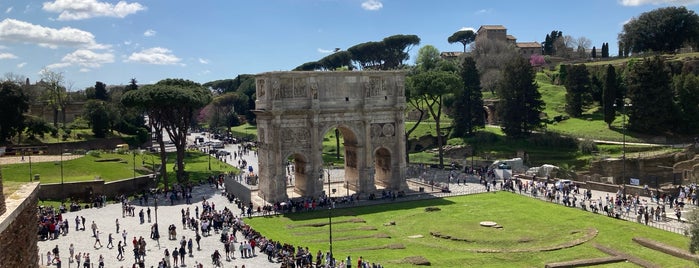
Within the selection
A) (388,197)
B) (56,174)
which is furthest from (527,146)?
A: (56,174)

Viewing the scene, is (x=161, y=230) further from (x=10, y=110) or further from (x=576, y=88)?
(x=576, y=88)

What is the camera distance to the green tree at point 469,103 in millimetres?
76625

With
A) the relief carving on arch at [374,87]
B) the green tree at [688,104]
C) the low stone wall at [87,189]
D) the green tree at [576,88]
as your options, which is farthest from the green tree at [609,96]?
the low stone wall at [87,189]

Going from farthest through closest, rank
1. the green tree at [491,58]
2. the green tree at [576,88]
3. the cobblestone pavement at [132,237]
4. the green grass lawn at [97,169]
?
1. the green tree at [491,58]
2. the green tree at [576,88]
3. the green grass lawn at [97,169]
4. the cobblestone pavement at [132,237]

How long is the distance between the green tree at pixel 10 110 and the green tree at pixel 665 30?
96644 mm

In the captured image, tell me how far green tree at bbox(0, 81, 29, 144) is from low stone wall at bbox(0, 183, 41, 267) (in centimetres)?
5512

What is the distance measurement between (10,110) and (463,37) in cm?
10609

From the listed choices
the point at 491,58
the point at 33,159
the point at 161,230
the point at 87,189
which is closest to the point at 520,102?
the point at 491,58

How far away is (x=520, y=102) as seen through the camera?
73.2 metres

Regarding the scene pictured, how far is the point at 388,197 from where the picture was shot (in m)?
48.0

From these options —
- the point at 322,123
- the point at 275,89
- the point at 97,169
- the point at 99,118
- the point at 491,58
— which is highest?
the point at 491,58

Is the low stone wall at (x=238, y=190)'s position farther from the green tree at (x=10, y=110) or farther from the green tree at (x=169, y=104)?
the green tree at (x=10, y=110)

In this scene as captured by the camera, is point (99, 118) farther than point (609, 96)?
Yes

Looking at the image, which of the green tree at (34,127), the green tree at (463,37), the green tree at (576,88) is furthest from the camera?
the green tree at (463,37)
